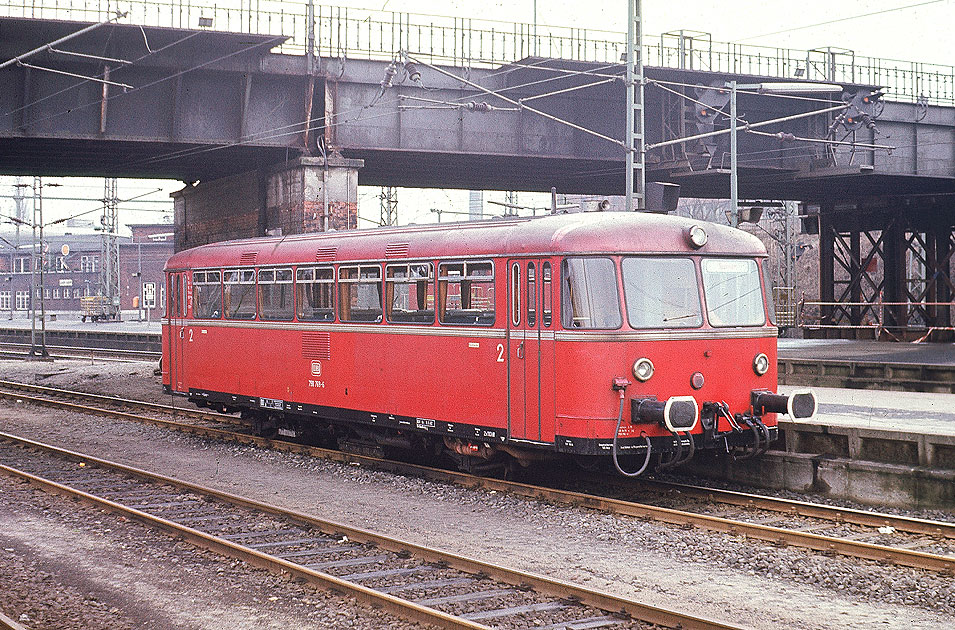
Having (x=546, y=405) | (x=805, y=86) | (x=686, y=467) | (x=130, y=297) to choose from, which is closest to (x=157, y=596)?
(x=546, y=405)

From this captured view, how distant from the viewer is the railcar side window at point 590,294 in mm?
11133

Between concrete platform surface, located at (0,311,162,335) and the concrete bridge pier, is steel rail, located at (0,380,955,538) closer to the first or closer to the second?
the concrete bridge pier

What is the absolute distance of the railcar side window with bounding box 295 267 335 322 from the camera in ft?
48.0

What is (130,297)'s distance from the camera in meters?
104

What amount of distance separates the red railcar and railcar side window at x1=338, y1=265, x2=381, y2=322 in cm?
2

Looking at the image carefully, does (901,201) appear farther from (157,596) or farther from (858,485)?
(157,596)

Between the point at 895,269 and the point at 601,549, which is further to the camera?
the point at 895,269

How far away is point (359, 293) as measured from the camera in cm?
1409

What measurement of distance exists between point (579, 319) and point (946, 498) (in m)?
4.23

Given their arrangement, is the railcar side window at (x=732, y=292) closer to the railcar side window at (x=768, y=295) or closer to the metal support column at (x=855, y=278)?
the railcar side window at (x=768, y=295)

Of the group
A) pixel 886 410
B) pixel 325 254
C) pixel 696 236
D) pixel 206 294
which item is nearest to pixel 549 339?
pixel 696 236

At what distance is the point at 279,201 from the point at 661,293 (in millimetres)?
16123

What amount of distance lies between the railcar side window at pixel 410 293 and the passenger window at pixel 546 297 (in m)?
1.81

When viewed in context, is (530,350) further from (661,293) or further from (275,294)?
(275,294)
